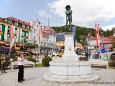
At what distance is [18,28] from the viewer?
67812 millimetres

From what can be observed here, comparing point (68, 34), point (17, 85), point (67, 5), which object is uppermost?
point (67, 5)

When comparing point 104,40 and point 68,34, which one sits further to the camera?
point 104,40

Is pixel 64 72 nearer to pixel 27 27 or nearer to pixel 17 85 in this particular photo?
pixel 17 85

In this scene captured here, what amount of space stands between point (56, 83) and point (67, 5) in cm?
834

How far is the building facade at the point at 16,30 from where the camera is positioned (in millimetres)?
58938

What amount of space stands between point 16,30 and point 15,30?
0.83 meters

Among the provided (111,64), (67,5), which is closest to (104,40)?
(111,64)

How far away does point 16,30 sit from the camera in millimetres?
66812

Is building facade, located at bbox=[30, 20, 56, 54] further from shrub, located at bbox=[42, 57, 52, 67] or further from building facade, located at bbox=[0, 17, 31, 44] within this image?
shrub, located at bbox=[42, 57, 52, 67]

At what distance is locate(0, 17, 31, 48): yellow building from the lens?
193 feet

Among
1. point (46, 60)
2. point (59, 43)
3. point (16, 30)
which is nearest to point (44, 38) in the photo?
point (59, 43)

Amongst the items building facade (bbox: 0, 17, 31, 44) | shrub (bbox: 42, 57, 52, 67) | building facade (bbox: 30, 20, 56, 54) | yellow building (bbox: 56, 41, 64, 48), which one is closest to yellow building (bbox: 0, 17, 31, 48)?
building facade (bbox: 0, 17, 31, 44)

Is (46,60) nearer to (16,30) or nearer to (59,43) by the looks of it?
(16,30)

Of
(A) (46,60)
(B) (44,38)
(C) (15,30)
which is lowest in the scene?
(A) (46,60)
